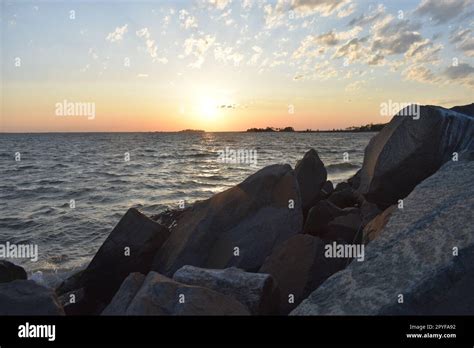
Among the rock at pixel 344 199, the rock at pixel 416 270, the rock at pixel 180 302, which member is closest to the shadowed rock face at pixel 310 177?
the rock at pixel 344 199

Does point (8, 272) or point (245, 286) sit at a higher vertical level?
point (245, 286)

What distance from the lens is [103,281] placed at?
8.46 m

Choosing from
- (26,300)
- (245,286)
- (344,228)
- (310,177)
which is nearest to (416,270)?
(245,286)

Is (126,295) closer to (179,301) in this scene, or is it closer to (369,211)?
(179,301)

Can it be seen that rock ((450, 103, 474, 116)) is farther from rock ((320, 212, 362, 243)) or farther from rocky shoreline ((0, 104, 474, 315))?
rock ((320, 212, 362, 243))

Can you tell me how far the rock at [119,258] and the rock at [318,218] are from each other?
4.04 metres

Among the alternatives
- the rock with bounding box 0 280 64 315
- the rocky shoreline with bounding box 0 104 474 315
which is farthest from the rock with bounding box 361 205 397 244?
the rock with bounding box 0 280 64 315

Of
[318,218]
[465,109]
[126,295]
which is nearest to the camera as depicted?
[126,295]

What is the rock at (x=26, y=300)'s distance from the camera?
5715 millimetres

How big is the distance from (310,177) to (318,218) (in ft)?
7.02

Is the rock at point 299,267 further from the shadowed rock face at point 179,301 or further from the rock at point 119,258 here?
Answer: the rock at point 119,258

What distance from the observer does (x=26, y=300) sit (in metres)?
5.85
